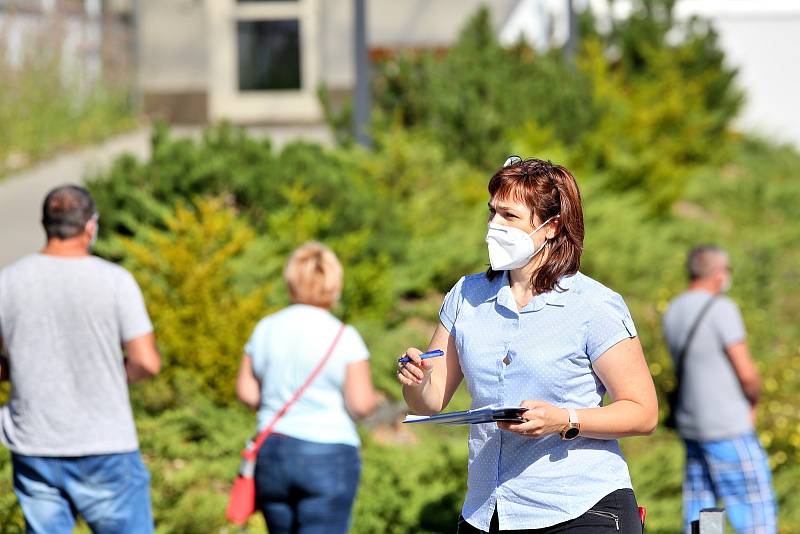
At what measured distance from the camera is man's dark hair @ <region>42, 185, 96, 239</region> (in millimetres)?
4492

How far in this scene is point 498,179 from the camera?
3.26 metres

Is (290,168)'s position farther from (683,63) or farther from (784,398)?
(683,63)

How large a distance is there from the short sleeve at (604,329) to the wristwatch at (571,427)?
17 cm

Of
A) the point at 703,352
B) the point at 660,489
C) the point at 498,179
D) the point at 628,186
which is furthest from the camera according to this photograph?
the point at 628,186

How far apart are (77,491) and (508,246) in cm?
201

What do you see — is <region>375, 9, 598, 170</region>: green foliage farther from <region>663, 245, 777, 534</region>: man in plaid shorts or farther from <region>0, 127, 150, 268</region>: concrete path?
<region>663, 245, 777, 534</region>: man in plaid shorts

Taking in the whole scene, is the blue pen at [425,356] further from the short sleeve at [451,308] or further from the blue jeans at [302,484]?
the blue jeans at [302,484]

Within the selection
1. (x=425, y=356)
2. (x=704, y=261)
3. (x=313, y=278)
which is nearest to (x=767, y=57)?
(x=704, y=261)

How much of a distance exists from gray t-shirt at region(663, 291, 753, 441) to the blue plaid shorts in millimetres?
74

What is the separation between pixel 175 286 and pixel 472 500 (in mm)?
4801

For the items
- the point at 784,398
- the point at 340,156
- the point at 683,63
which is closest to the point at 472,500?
the point at 784,398

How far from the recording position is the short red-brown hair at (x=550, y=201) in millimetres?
3242

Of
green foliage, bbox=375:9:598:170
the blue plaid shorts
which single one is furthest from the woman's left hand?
green foliage, bbox=375:9:598:170

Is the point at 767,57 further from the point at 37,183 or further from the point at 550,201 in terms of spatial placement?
the point at 550,201
